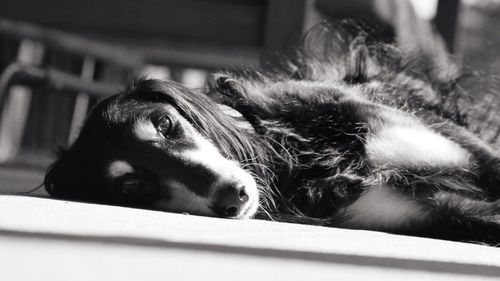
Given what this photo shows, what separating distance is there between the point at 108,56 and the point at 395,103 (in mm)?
2375

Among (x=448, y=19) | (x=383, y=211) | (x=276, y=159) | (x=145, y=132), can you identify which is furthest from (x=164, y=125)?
(x=448, y=19)

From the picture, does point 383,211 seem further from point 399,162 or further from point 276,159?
point 276,159

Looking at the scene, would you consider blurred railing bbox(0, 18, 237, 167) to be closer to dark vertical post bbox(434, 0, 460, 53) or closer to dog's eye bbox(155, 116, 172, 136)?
dark vertical post bbox(434, 0, 460, 53)

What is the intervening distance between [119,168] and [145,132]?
0.09m

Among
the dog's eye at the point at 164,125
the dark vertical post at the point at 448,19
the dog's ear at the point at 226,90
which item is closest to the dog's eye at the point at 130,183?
the dog's eye at the point at 164,125

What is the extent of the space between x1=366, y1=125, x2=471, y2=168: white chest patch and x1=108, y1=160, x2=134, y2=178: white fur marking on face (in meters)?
0.51

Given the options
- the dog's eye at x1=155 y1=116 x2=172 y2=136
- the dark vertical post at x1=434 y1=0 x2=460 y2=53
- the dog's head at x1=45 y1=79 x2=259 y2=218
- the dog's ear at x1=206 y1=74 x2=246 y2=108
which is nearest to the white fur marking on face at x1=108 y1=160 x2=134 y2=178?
the dog's head at x1=45 y1=79 x2=259 y2=218

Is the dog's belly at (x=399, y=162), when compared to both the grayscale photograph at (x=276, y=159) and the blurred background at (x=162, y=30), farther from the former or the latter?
the blurred background at (x=162, y=30)

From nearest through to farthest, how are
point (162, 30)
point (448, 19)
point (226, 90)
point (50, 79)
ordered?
point (226, 90), point (162, 30), point (448, 19), point (50, 79)

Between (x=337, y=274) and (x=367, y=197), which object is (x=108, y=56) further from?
(x=337, y=274)

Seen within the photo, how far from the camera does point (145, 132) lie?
152 cm

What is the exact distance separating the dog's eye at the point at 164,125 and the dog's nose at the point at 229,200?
8.7 inches

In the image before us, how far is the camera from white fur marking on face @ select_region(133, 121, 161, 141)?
151 centimetres

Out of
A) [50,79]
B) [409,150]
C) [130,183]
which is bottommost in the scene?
[50,79]
